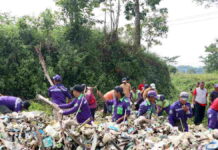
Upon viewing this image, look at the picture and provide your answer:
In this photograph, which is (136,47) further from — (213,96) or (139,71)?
(213,96)

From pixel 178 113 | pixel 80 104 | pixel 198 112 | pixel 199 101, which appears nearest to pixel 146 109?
pixel 178 113

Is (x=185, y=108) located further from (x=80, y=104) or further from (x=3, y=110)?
(x=3, y=110)

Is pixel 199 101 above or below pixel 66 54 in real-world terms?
below

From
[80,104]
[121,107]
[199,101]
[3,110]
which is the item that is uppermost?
[80,104]

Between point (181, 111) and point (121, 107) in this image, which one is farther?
point (181, 111)

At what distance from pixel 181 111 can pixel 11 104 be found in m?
3.81

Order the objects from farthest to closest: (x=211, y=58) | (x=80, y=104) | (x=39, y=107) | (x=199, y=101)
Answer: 1. (x=211, y=58)
2. (x=39, y=107)
3. (x=199, y=101)
4. (x=80, y=104)

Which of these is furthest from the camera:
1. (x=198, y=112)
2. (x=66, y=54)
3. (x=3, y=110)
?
(x=66, y=54)

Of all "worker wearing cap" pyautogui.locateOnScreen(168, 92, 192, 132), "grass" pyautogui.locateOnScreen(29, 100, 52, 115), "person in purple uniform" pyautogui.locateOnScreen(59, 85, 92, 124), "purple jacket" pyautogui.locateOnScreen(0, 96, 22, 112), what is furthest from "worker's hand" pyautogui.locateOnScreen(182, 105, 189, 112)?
"grass" pyautogui.locateOnScreen(29, 100, 52, 115)

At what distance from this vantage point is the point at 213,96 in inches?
338

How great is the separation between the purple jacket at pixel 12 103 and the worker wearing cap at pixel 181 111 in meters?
3.39

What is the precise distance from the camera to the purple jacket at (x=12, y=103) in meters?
5.89

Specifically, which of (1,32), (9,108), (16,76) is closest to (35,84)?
(16,76)

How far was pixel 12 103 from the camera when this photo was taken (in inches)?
235
